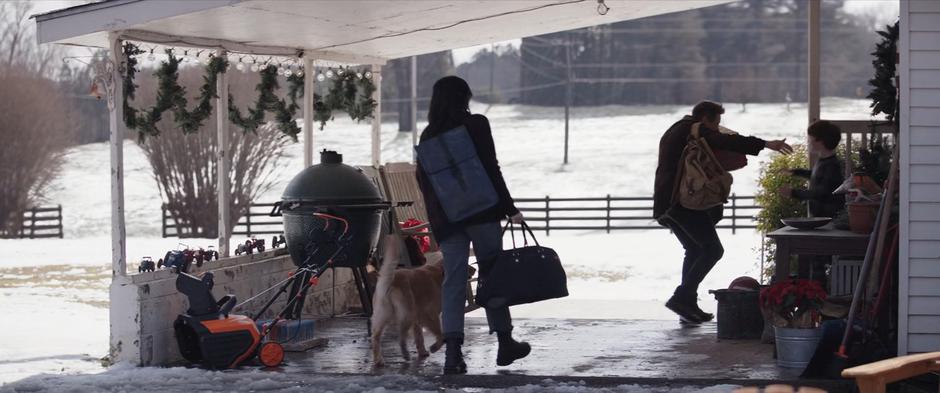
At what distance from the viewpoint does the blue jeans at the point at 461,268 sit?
22.2ft

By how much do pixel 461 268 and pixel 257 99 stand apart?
385 centimetres

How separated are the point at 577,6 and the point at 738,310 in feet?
8.71

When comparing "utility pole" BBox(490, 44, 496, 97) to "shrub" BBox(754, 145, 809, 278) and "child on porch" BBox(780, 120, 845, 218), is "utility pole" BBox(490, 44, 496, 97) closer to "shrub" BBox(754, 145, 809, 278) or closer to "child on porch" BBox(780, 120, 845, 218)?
"shrub" BBox(754, 145, 809, 278)

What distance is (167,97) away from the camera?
8844mm

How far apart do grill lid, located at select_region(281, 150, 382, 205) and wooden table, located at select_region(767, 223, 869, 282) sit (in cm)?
282

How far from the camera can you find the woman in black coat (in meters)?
6.74

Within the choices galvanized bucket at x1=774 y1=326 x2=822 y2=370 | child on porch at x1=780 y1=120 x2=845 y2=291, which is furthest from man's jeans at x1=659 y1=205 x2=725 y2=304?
galvanized bucket at x1=774 y1=326 x2=822 y2=370

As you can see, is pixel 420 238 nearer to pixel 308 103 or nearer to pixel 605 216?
pixel 308 103

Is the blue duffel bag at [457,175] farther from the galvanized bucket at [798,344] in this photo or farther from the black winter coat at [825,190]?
the black winter coat at [825,190]

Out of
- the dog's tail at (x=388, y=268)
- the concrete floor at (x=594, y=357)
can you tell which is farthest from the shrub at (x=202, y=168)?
the dog's tail at (x=388, y=268)

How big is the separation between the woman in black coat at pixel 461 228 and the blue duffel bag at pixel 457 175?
4cm

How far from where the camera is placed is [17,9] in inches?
2184

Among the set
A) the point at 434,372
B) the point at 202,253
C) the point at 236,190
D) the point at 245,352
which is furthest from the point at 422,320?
the point at 236,190

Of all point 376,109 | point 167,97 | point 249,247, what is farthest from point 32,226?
point 167,97
